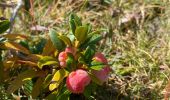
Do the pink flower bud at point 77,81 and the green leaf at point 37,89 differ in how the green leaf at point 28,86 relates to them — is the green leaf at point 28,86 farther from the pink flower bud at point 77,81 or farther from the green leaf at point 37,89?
the pink flower bud at point 77,81

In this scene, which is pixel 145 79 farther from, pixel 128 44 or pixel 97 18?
pixel 97 18

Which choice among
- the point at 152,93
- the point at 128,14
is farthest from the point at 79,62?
the point at 128,14

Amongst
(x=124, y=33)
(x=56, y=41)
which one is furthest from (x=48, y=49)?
(x=124, y=33)

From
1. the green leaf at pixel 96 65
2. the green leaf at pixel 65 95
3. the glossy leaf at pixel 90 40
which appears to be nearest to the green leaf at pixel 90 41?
the glossy leaf at pixel 90 40

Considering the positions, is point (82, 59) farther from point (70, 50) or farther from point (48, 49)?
point (48, 49)

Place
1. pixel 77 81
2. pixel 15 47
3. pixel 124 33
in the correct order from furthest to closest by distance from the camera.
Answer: pixel 124 33, pixel 15 47, pixel 77 81
